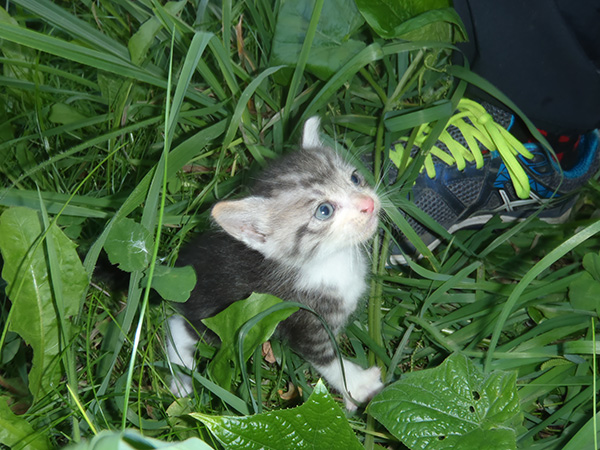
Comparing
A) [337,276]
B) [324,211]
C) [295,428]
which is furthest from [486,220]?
[295,428]

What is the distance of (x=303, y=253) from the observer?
203cm

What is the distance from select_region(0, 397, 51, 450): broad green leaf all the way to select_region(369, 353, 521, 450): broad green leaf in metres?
1.13

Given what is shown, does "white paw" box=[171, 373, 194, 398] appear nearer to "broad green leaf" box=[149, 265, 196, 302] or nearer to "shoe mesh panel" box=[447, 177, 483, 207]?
"broad green leaf" box=[149, 265, 196, 302]

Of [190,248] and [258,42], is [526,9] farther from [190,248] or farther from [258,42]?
[190,248]

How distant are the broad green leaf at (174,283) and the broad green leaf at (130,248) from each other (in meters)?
0.14

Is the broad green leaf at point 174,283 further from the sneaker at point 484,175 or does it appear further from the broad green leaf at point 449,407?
the sneaker at point 484,175

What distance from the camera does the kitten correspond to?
1977mm

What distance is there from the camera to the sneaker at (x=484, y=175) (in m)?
2.63

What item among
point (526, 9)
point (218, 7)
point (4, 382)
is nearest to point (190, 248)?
point (4, 382)

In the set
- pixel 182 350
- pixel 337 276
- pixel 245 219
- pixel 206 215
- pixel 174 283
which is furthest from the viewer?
pixel 206 215

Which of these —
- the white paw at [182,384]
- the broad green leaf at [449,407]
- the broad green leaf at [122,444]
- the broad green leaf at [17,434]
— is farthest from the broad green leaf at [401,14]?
the broad green leaf at [17,434]

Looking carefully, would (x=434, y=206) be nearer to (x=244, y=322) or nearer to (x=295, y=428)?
(x=244, y=322)

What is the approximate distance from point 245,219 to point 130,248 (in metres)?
0.45

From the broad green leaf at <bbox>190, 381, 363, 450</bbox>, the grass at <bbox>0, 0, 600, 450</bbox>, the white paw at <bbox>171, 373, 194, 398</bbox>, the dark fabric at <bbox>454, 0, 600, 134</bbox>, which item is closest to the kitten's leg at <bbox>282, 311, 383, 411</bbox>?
the grass at <bbox>0, 0, 600, 450</bbox>
